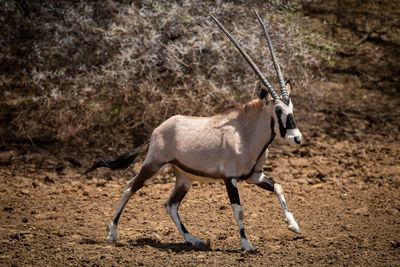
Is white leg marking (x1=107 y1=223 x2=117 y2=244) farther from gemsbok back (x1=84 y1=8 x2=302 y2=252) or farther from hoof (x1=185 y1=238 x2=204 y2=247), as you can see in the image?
hoof (x1=185 y1=238 x2=204 y2=247)

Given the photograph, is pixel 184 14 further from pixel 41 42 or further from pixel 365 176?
pixel 365 176

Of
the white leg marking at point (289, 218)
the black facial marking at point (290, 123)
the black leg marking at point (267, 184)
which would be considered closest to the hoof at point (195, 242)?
the black leg marking at point (267, 184)

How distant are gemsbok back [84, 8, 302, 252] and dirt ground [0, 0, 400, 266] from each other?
0.44m

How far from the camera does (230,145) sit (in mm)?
5699

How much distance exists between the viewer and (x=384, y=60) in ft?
39.2

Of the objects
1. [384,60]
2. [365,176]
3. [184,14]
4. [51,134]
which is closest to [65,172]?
[51,134]

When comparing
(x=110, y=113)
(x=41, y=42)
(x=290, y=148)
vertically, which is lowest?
(x=290, y=148)

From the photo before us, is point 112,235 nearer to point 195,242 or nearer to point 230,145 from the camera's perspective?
point 195,242

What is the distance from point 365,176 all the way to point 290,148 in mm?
1541

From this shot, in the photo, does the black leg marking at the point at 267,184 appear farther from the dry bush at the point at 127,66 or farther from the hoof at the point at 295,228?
the dry bush at the point at 127,66

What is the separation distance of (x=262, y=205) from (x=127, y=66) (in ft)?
14.3

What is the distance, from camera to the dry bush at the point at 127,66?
9641 millimetres

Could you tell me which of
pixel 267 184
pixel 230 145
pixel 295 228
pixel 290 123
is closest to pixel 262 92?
pixel 290 123

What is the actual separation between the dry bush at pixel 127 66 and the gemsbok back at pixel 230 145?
3.44 m
